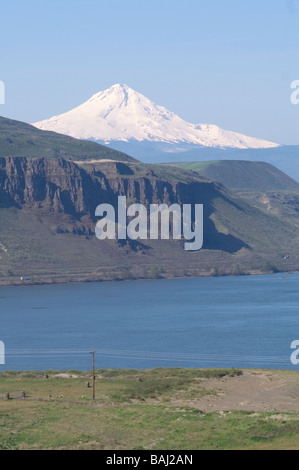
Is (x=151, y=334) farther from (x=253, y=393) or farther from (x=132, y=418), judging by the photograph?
→ (x=132, y=418)

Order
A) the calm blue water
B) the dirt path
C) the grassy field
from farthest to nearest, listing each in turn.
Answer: the calm blue water → the dirt path → the grassy field

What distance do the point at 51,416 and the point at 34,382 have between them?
1925 cm

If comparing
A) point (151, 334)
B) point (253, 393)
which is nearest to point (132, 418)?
point (253, 393)

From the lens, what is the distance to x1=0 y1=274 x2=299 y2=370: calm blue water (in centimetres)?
11369

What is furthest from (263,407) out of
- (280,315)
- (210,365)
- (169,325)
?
(280,315)

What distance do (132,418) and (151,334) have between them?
8182 centimetres

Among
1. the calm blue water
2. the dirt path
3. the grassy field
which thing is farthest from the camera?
the calm blue water

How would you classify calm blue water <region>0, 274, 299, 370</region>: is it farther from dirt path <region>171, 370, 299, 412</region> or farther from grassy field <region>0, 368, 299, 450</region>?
grassy field <region>0, 368, 299, 450</region>

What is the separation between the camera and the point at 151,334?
144 metres

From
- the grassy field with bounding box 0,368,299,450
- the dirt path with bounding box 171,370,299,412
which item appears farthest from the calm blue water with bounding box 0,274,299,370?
the grassy field with bounding box 0,368,299,450

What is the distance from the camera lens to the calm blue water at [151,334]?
373ft

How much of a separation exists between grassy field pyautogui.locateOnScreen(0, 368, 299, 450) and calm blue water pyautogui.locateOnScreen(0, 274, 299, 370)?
31.0 metres

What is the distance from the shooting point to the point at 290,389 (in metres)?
76.1
